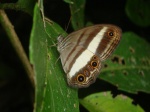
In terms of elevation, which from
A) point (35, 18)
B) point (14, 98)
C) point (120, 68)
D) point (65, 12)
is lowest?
point (14, 98)

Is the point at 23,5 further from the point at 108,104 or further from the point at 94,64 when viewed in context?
the point at 108,104

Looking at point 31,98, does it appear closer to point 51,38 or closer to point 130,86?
point 130,86

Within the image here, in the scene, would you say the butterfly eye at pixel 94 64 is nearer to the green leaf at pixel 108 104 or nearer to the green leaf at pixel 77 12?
the green leaf at pixel 108 104

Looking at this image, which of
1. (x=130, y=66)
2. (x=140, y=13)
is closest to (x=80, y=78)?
(x=130, y=66)

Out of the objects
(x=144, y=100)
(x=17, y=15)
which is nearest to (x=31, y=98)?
(x=17, y=15)

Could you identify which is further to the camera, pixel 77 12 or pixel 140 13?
pixel 140 13
